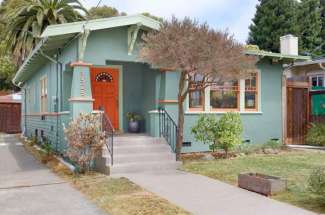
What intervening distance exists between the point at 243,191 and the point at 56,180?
14.0ft

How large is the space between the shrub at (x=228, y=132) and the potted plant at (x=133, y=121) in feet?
9.08

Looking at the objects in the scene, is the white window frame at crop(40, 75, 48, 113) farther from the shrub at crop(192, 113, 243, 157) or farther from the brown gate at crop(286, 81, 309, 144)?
the brown gate at crop(286, 81, 309, 144)

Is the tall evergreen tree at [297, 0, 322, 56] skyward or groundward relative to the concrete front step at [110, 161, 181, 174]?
skyward

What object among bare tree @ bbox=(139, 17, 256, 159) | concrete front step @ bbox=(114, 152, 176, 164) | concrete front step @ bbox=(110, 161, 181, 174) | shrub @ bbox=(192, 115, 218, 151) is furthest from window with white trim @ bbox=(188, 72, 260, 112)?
concrete front step @ bbox=(110, 161, 181, 174)

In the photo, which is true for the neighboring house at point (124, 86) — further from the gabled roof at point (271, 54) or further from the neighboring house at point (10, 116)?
the neighboring house at point (10, 116)

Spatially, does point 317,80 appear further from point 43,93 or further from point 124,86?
point 43,93

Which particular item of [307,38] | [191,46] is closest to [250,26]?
[307,38]

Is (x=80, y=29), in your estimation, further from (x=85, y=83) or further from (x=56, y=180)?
(x=56, y=180)

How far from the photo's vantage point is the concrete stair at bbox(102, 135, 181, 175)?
9445 millimetres

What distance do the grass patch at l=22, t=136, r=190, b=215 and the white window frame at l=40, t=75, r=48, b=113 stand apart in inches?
256

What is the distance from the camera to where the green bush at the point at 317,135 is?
1380cm

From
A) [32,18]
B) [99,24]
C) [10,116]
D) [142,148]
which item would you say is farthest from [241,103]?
[10,116]

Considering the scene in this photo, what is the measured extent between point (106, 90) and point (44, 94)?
476 centimetres

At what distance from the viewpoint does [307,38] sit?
3338 cm
